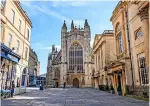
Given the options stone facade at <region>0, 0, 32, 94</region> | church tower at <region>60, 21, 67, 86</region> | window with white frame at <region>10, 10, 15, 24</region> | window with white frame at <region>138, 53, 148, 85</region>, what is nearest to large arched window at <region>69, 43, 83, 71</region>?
church tower at <region>60, 21, 67, 86</region>

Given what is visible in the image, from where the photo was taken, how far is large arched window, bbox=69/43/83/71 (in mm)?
62056

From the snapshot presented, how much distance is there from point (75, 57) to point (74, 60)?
127 centimetres

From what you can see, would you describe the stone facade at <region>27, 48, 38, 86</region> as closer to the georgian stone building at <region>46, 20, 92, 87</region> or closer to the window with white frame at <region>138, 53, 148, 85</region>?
the georgian stone building at <region>46, 20, 92, 87</region>

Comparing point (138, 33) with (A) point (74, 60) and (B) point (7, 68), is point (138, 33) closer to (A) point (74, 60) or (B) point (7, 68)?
(B) point (7, 68)

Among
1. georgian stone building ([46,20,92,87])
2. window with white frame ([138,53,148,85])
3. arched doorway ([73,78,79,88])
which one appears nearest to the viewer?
window with white frame ([138,53,148,85])

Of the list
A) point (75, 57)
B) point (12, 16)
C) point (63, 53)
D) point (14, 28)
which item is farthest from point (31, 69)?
point (12, 16)

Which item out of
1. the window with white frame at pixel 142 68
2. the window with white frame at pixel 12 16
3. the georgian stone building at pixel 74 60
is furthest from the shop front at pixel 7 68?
the georgian stone building at pixel 74 60

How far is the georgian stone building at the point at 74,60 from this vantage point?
198ft

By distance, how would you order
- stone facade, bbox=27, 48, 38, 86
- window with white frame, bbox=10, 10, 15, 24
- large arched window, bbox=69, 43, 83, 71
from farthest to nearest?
stone facade, bbox=27, 48, 38, 86 < large arched window, bbox=69, 43, 83, 71 < window with white frame, bbox=10, 10, 15, 24

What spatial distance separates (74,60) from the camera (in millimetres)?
62562

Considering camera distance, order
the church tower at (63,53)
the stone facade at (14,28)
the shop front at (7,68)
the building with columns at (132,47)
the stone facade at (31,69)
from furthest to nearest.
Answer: the stone facade at (31,69), the church tower at (63,53), the stone facade at (14,28), the building with columns at (132,47), the shop front at (7,68)

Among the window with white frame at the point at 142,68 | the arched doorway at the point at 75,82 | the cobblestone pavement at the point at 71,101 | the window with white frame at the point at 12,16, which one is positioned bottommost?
the arched doorway at the point at 75,82

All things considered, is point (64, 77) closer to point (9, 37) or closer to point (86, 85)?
point (86, 85)

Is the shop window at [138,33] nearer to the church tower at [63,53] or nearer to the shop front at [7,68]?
the shop front at [7,68]
